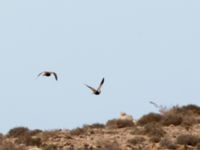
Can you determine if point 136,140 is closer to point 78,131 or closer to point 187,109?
point 78,131

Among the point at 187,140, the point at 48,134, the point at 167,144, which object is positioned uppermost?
the point at 48,134

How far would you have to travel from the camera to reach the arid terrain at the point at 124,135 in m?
27.9

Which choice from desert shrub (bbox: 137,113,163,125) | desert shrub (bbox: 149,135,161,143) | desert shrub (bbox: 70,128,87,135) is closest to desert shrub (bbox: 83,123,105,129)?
desert shrub (bbox: 70,128,87,135)

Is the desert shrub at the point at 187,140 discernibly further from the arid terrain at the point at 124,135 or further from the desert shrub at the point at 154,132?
the desert shrub at the point at 154,132

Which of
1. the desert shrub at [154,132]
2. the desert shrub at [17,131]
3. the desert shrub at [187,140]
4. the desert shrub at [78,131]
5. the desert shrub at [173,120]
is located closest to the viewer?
the desert shrub at [187,140]

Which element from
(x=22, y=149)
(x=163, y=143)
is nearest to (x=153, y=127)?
(x=163, y=143)

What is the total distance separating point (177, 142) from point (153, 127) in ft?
8.29

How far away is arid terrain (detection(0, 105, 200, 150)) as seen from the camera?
91.5 ft

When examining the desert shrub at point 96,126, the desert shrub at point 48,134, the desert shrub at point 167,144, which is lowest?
the desert shrub at point 167,144

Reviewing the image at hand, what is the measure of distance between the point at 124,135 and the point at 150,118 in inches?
143

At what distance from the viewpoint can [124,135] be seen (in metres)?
30.3

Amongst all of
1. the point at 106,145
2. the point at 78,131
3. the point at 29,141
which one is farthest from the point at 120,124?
the point at 106,145

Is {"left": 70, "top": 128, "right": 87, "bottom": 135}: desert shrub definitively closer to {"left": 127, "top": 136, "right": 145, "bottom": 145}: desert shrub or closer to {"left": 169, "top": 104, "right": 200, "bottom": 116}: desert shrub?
{"left": 127, "top": 136, "right": 145, "bottom": 145}: desert shrub

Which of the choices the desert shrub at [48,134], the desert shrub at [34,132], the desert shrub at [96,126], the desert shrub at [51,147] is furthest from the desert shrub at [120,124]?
the desert shrub at [51,147]
